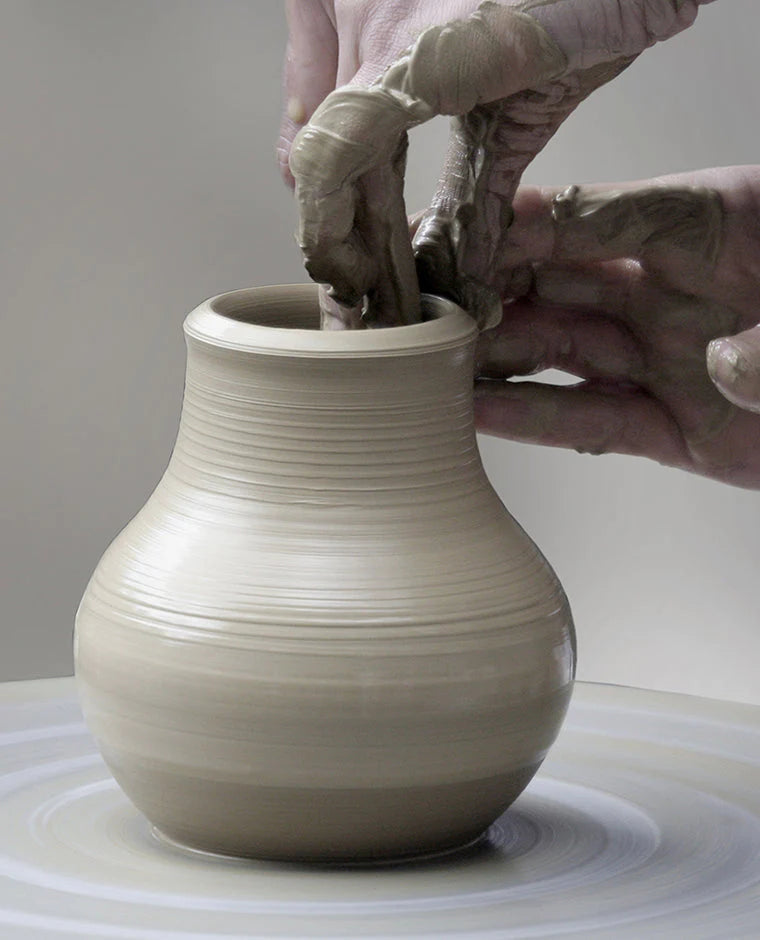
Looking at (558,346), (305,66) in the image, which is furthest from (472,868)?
(305,66)

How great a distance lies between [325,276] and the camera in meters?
1.25

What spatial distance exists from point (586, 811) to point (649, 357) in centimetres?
53

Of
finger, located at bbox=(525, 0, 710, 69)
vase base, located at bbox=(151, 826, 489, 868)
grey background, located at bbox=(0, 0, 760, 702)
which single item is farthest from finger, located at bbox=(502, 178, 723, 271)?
grey background, located at bbox=(0, 0, 760, 702)

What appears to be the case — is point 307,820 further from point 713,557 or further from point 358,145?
point 713,557

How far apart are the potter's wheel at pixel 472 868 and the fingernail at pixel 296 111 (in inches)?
24.8

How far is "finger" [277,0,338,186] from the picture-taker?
1492mm

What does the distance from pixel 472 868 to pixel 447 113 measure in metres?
0.58

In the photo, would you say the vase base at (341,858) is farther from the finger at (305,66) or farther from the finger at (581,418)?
the finger at (305,66)

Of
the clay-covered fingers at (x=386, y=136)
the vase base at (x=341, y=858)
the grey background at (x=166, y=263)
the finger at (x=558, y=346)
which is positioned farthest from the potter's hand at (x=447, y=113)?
the grey background at (x=166, y=263)

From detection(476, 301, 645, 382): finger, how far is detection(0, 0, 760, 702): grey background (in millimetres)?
1116

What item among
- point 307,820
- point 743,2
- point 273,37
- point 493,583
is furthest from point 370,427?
point 273,37

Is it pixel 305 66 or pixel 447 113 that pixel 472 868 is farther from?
pixel 305 66

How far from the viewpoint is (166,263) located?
2.90 meters

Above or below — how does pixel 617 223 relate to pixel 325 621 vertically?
above
